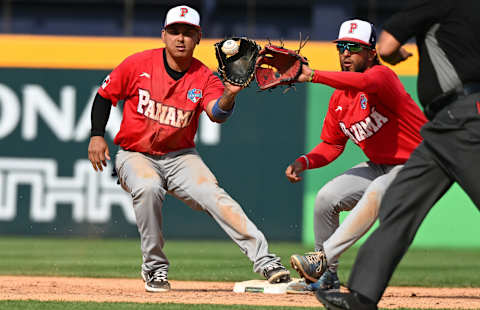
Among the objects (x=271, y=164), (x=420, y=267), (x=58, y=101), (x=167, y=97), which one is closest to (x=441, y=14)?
→ (x=167, y=97)

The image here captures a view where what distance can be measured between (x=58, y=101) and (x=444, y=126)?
28.2 ft

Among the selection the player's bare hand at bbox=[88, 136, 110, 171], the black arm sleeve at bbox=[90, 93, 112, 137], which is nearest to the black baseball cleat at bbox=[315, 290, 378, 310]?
the player's bare hand at bbox=[88, 136, 110, 171]

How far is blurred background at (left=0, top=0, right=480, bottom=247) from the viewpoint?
1147 cm

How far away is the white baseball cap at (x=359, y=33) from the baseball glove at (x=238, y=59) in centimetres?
76

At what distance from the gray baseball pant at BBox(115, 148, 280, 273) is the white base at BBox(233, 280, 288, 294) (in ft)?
0.75

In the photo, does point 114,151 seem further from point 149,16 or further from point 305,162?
point 149,16

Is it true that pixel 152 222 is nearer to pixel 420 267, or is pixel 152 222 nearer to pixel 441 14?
pixel 441 14

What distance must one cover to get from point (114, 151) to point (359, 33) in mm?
6217

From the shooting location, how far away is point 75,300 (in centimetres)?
537

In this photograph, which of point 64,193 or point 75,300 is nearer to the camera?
point 75,300

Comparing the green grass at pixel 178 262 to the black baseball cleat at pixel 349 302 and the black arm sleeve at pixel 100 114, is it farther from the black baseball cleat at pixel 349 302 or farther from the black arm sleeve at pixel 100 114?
the black arm sleeve at pixel 100 114

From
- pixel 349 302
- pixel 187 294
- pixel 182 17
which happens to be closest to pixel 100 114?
pixel 182 17

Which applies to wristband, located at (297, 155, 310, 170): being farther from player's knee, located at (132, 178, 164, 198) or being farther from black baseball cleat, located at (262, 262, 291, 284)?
player's knee, located at (132, 178, 164, 198)

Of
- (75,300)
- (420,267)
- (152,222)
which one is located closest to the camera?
(75,300)
